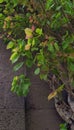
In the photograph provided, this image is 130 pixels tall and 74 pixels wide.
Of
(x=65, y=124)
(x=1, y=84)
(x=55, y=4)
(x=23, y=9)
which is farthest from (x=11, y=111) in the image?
(x=55, y=4)

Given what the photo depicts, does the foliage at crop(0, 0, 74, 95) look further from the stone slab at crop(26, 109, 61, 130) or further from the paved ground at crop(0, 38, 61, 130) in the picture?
the stone slab at crop(26, 109, 61, 130)

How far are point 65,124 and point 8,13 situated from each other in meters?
1.33

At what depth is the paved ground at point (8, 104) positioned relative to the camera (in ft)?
10.0

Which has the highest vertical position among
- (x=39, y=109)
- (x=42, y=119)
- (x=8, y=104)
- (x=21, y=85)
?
(x=21, y=85)

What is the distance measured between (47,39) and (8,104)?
3.46 feet

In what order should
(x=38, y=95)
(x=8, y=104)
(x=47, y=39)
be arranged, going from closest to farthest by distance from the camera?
(x=47, y=39) < (x=8, y=104) < (x=38, y=95)

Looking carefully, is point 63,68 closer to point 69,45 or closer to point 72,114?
point 69,45

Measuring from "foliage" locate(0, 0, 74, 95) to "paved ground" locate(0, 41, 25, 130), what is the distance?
47 centimetres

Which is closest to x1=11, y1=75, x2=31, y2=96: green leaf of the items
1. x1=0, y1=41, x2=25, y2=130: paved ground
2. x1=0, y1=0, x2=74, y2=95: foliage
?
x1=0, y1=0, x2=74, y2=95: foliage

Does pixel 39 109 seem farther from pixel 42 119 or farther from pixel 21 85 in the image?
pixel 21 85

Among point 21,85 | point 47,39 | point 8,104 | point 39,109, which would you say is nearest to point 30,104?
point 39,109

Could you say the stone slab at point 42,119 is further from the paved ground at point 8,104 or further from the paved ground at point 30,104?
the paved ground at point 8,104

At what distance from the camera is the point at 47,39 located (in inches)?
92.5

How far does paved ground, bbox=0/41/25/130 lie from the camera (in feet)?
10.0
